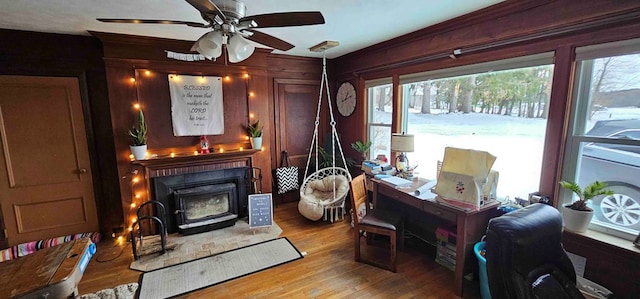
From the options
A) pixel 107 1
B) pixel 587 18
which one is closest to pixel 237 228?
pixel 107 1

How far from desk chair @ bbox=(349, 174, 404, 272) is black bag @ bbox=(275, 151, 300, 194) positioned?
1611 mm

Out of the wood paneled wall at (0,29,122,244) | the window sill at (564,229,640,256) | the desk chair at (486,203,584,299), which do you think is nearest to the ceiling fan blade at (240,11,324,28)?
the desk chair at (486,203,584,299)

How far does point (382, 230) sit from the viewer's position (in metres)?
2.61

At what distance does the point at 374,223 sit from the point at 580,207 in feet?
5.18

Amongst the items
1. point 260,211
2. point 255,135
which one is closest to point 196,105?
point 255,135

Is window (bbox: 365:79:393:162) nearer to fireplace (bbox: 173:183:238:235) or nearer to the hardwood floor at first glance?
the hardwood floor

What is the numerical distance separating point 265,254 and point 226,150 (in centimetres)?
159

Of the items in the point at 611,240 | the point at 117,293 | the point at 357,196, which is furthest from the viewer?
the point at 357,196

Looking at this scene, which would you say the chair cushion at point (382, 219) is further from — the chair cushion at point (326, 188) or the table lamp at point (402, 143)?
the chair cushion at point (326, 188)

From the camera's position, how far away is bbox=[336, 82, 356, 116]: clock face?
14.3 ft

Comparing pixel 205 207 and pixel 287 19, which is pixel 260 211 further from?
pixel 287 19

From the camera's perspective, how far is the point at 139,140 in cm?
313

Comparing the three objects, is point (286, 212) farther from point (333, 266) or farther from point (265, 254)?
point (333, 266)

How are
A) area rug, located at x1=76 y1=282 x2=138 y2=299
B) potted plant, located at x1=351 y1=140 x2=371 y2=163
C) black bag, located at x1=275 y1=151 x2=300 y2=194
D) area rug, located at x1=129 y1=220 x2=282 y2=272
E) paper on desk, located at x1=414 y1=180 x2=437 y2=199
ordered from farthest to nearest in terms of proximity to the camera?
black bag, located at x1=275 y1=151 x2=300 y2=194 < potted plant, located at x1=351 y1=140 x2=371 y2=163 < area rug, located at x1=129 y1=220 x2=282 y2=272 < paper on desk, located at x1=414 y1=180 x2=437 y2=199 < area rug, located at x1=76 y1=282 x2=138 y2=299
